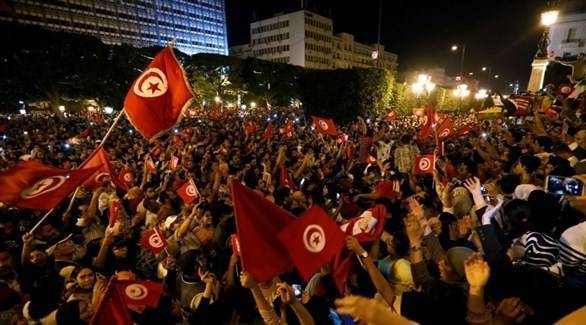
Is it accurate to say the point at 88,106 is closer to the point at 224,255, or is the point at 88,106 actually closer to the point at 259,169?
the point at 259,169

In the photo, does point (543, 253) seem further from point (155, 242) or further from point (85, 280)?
point (155, 242)

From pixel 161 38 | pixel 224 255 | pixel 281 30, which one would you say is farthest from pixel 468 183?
pixel 161 38

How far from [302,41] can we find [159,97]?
96255mm

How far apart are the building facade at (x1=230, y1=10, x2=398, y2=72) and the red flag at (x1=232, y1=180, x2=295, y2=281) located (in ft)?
304

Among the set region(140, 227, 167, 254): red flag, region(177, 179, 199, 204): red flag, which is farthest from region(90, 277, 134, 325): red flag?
region(177, 179, 199, 204): red flag

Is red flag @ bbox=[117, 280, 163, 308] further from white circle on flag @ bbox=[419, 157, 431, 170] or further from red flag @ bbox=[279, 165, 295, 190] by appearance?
white circle on flag @ bbox=[419, 157, 431, 170]

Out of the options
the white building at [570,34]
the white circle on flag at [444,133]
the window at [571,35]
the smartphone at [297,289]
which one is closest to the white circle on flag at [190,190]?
the smartphone at [297,289]

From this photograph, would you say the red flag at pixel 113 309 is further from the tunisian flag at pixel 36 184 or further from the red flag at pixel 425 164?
the red flag at pixel 425 164

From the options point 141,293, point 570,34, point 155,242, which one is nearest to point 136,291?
point 141,293

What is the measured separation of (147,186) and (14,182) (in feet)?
15.5

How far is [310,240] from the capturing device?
9.78 feet

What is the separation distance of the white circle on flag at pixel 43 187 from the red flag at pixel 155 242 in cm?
135

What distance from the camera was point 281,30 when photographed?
9931 cm

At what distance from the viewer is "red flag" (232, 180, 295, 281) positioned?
2.75m
